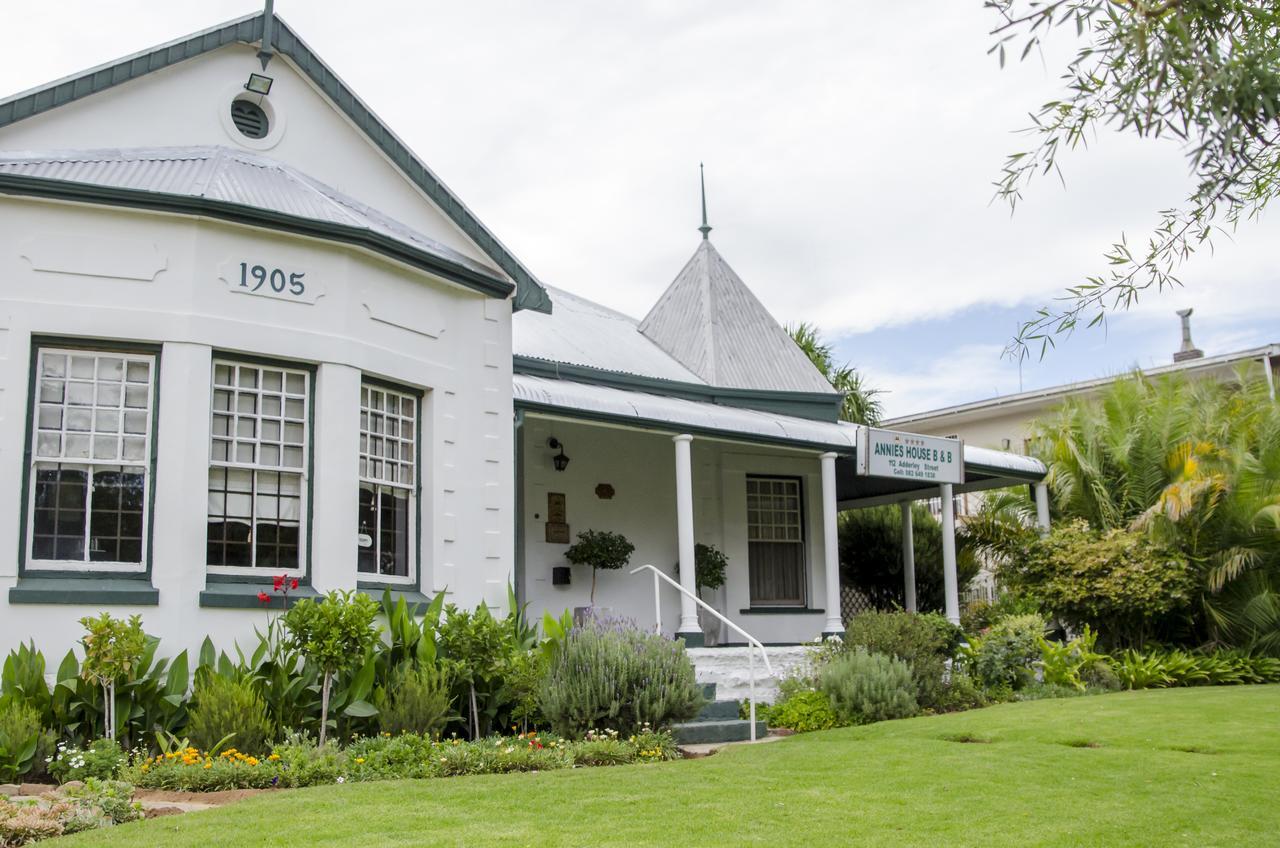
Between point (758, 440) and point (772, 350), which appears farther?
point (772, 350)

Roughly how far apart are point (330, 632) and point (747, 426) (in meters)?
6.69

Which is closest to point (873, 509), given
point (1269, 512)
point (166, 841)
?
point (1269, 512)

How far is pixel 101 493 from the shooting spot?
943cm

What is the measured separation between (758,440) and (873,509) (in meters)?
6.47

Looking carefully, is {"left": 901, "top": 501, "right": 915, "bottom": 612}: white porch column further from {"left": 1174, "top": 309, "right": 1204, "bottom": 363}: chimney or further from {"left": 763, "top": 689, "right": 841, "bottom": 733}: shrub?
{"left": 1174, "top": 309, "right": 1204, "bottom": 363}: chimney

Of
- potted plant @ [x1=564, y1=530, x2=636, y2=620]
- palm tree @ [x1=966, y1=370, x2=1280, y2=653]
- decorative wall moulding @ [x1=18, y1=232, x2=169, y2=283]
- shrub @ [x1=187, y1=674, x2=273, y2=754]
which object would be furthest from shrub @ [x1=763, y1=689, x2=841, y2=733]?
palm tree @ [x1=966, y1=370, x2=1280, y2=653]

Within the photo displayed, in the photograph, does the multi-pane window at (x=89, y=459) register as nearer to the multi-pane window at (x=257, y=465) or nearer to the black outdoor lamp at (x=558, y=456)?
the multi-pane window at (x=257, y=465)

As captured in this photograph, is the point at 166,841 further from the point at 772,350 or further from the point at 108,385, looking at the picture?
the point at 772,350

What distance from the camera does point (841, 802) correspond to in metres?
7.04

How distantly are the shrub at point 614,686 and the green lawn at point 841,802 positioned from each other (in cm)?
66

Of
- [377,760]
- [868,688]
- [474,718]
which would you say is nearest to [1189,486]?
[868,688]

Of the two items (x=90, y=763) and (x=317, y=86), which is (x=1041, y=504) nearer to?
(x=317, y=86)

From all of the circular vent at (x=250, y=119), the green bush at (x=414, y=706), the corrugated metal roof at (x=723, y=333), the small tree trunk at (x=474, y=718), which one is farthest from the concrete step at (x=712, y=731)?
the corrugated metal roof at (x=723, y=333)

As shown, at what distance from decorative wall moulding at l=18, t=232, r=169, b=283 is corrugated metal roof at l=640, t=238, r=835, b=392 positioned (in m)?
8.54
